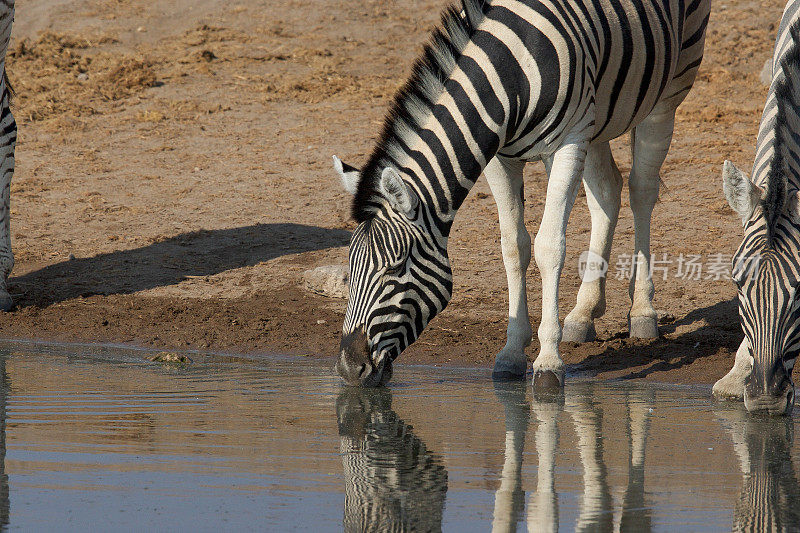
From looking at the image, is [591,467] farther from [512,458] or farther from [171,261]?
[171,261]

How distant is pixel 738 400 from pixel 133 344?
4185mm

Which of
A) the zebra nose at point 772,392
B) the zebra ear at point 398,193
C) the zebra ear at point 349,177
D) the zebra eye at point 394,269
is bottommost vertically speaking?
the zebra nose at point 772,392

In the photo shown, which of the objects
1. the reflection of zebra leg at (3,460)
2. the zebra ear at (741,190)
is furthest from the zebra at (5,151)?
the zebra ear at (741,190)

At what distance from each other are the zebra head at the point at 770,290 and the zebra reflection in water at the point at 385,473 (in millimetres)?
1669

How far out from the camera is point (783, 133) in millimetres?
5238

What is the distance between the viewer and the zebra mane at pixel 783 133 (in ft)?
16.0

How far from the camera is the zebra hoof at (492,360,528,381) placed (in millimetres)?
6168

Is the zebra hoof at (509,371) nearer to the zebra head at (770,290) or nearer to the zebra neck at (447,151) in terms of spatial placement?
the zebra neck at (447,151)

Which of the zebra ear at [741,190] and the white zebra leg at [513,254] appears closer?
the zebra ear at [741,190]

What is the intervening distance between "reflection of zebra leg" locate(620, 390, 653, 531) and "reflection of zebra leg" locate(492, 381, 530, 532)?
36cm

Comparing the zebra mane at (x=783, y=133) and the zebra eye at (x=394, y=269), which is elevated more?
the zebra mane at (x=783, y=133)

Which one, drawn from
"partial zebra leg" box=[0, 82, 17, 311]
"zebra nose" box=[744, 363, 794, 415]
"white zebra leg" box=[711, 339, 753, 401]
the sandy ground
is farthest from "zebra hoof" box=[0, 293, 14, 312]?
"zebra nose" box=[744, 363, 794, 415]

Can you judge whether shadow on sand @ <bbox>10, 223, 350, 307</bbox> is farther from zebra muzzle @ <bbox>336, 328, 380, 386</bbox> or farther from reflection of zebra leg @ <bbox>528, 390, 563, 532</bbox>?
reflection of zebra leg @ <bbox>528, 390, 563, 532</bbox>

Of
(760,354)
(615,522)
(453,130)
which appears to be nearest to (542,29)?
(453,130)
